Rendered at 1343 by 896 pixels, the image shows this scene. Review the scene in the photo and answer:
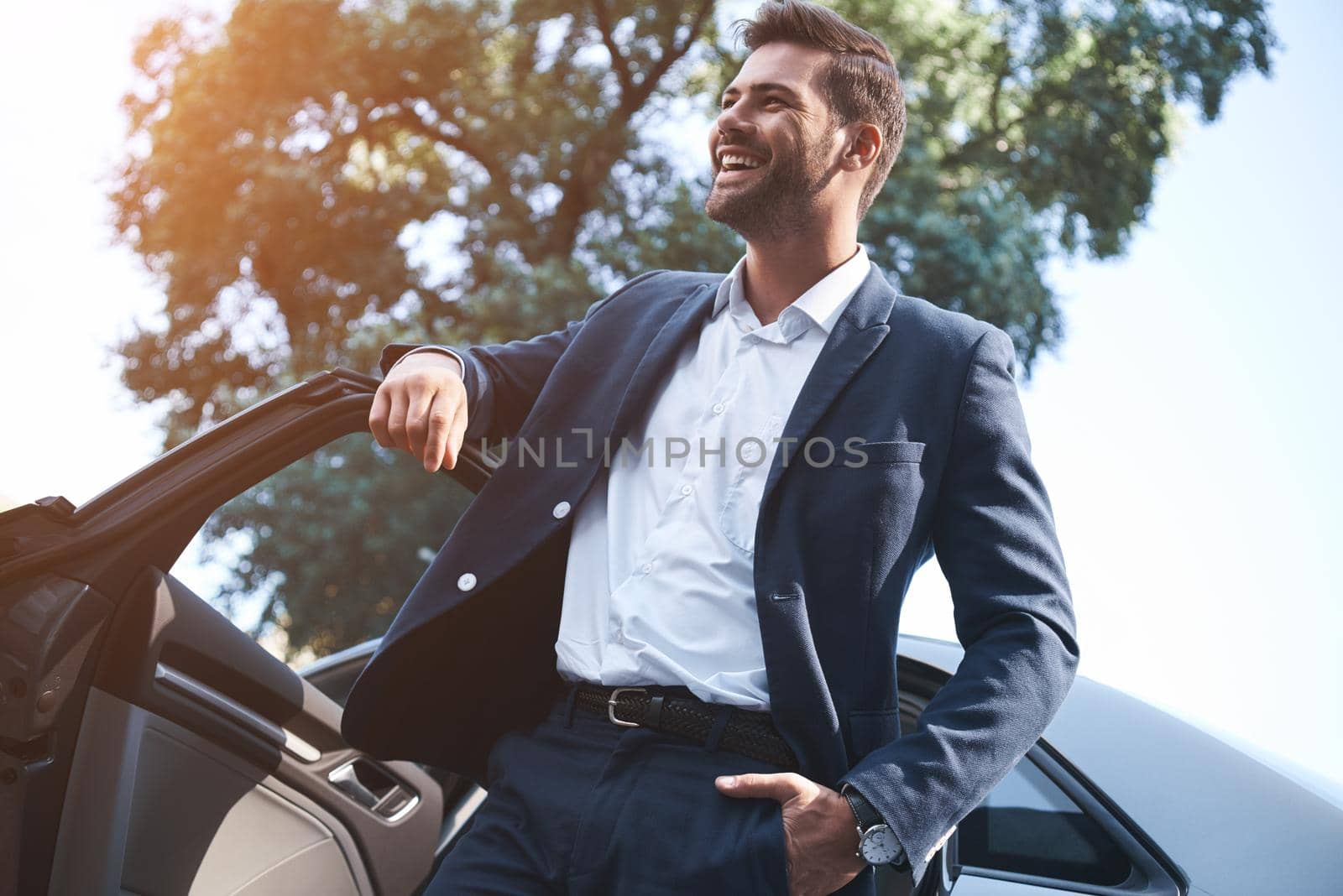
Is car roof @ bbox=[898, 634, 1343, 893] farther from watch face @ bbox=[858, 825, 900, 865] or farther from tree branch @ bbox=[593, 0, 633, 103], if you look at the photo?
tree branch @ bbox=[593, 0, 633, 103]

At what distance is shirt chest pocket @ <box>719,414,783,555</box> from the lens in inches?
63.0

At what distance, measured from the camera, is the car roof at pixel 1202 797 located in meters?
1.74

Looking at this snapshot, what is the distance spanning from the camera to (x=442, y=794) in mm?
2568

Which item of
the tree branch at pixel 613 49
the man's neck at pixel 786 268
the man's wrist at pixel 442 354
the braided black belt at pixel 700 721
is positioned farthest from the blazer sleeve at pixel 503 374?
the tree branch at pixel 613 49

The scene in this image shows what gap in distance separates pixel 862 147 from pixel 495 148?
1205cm

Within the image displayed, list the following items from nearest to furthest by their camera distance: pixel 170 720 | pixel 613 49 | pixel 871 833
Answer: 1. pixel 871 833
2. pixel 170 720
3. pixel 613 49

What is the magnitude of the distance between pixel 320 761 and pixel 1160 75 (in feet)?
41.7

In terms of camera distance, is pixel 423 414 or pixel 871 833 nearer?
pixel 871 833

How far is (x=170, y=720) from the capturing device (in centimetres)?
198

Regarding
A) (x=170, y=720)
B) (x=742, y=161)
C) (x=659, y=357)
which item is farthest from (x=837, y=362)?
(x=170, y=720)

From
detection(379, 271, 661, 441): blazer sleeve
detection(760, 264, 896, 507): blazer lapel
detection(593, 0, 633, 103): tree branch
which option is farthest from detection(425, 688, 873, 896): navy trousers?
detection(593, 0, 633, 103): tree branch

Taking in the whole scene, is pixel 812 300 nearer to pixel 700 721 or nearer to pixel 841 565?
pixel 841 565

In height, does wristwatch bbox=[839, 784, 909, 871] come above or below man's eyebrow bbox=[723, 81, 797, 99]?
below

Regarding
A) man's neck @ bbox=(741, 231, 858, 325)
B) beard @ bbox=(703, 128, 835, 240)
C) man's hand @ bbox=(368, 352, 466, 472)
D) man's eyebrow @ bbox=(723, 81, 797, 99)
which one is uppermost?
man's eyebrow @ bbox=(723, 81, 797, 99)
